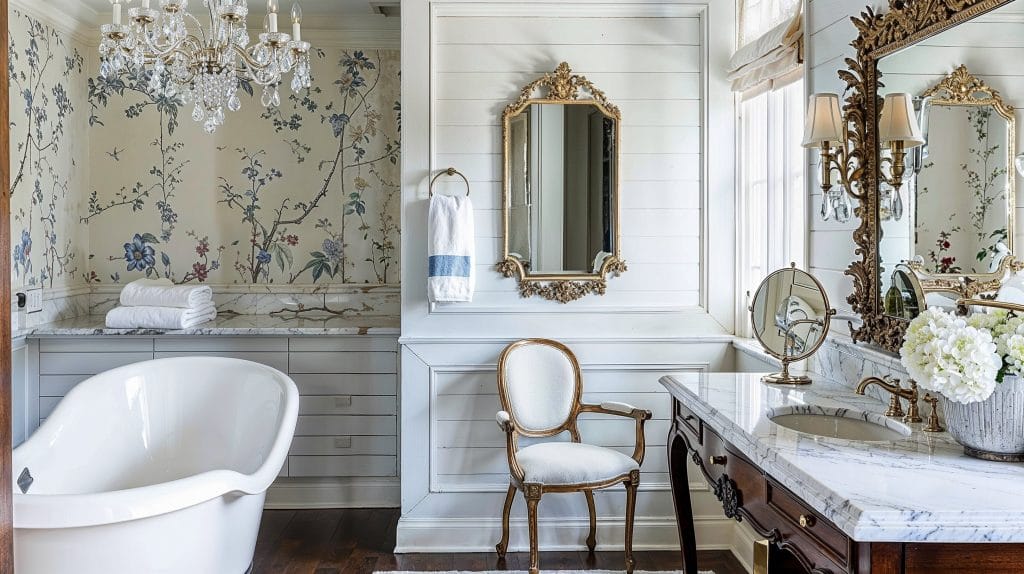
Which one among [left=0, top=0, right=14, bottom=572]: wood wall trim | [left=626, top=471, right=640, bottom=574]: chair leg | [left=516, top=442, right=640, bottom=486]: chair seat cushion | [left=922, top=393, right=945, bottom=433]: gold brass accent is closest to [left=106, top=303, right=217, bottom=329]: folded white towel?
[left=516, top=442, right=640, bottom=486]: chair seat cushion

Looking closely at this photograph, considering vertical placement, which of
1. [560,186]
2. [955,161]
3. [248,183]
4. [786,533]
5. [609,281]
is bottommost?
[786,533]

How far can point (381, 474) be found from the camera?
3.77 meters

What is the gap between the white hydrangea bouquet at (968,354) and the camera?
1.35 meters

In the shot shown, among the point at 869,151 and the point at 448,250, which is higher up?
the point at 869,151

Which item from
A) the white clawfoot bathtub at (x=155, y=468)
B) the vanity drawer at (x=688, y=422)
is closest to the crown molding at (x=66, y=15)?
the white clawfoot bathtub at (x=155, y=468)

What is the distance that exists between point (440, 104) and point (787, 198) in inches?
58.1

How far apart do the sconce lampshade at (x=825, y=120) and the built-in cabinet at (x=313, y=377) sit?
218 cm

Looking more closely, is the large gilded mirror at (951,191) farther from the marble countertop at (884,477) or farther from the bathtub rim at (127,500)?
the bathtub rim at (127,500)

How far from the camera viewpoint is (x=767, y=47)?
2.78 meters

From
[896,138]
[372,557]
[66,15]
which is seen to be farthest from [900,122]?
[66,15]

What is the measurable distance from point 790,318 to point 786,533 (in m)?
0.98

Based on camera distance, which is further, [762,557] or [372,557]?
[372,557]

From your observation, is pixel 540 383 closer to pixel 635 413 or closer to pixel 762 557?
pixel 635 413

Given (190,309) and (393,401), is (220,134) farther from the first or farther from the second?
(393,401)
